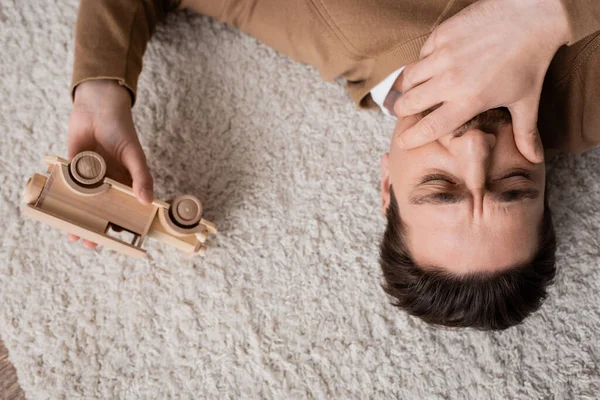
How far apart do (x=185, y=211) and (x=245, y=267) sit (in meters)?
0.19

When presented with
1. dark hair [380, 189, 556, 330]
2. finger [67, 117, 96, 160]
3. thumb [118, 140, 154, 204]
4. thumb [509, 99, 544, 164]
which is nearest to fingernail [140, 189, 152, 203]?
thumb [118, 140, 154, 204]

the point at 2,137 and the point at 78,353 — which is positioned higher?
the point at 2,137

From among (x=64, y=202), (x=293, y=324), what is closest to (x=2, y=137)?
(x=64, y=202)

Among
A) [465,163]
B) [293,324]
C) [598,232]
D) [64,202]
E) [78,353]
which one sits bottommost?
[78,353]

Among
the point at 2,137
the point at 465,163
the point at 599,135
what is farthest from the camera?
the point at 2,137

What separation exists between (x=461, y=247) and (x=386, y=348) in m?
0.28

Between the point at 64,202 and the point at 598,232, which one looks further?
the point at 598,232

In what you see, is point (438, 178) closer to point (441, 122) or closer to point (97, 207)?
point (441, 122)

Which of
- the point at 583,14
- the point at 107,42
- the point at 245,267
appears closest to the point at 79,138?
the point at 107,42

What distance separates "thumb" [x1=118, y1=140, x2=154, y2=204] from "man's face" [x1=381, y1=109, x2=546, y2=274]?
348mm

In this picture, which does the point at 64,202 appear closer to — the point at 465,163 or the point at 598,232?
the point at 465,163

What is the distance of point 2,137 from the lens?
0.91 metres

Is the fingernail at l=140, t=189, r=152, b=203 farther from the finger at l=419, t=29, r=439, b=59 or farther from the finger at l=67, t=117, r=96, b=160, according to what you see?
the finger at l=419, t=29, r=439, b=59

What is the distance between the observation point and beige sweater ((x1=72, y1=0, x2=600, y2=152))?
0.75 metres
